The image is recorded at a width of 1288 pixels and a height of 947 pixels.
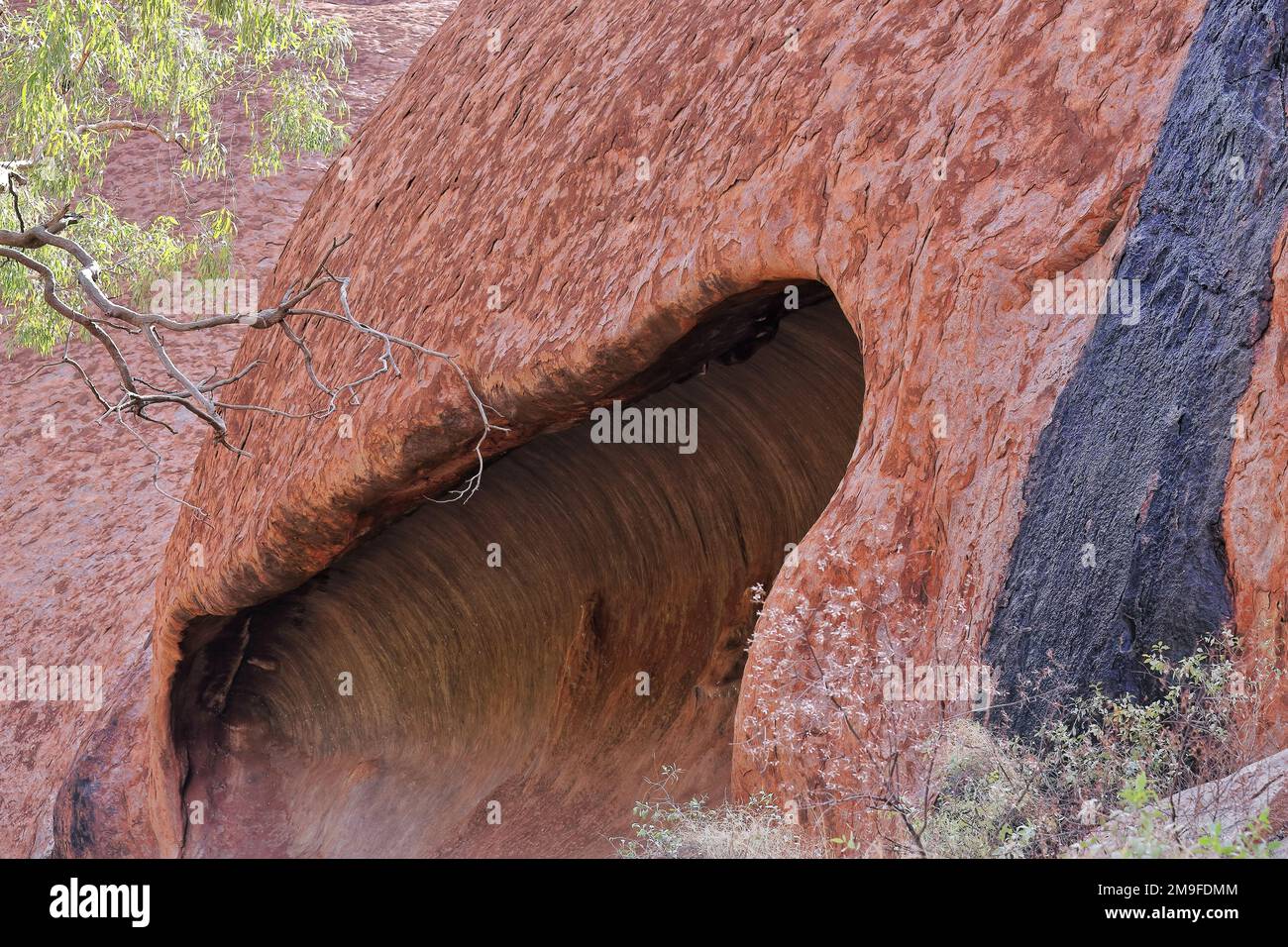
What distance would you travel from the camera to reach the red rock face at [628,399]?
4449mm

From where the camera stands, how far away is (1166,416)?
418 centimetres

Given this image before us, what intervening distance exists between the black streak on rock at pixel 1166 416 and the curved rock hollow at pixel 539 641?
7.54 feet

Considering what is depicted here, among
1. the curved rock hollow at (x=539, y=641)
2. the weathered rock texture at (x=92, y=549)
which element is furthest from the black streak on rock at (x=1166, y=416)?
the weathered rock texture at (x=92, y=549)

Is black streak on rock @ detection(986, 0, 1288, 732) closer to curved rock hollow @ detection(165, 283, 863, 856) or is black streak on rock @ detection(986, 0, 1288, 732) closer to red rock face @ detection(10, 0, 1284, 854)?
red rock face @ detection(10, 0, 1284, 854)

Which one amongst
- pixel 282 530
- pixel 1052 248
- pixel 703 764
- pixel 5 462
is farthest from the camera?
pixel 5 462

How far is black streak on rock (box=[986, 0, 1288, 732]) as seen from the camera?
13.3 feet

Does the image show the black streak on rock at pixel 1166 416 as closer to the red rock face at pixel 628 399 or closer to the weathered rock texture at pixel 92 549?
the red rock face at pixel 628 399

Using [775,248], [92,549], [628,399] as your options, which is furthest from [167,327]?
[92,549]

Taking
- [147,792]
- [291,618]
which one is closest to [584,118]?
[291,618]

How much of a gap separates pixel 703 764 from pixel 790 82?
14.1 feet

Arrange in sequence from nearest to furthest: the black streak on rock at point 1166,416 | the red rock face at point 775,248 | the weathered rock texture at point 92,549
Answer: the black streak on rock at point 1166,416 < the red rock face at point 775,248 < the weathered rock texture at point 92,549

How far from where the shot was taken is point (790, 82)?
19.1 feet
